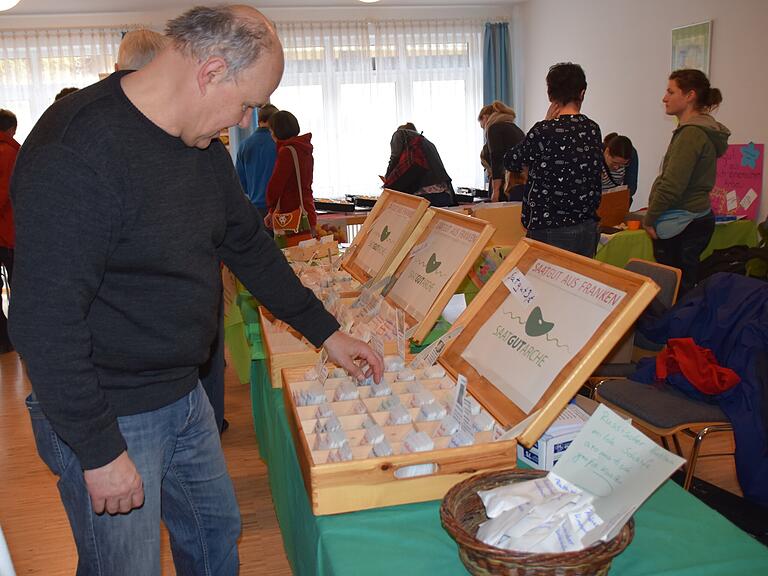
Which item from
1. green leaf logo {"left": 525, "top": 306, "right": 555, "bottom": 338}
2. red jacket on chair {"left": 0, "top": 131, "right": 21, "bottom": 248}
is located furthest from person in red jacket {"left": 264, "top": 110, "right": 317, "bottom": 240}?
green leaf logo {"left": 525, "top": 306, "right": 555, "bottom": 338}

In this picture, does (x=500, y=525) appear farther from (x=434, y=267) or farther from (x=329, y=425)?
(x=434, y=267)

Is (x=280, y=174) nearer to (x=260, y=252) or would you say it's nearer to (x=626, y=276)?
(x=260, y=252)

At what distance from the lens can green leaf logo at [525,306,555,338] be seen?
130 centimetres

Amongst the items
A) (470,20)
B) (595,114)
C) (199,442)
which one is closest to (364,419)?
(199,442)

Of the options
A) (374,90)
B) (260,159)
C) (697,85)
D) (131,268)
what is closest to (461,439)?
(131,268)

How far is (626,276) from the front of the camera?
3.87 ft

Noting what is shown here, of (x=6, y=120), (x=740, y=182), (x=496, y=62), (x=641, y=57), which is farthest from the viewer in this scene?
(x=496, y=62)

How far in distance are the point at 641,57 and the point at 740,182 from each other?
175cm

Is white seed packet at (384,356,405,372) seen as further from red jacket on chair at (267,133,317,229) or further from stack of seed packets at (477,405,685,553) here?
red jacket on chair at (267,133,317,229)

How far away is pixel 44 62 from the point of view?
790 centimetres

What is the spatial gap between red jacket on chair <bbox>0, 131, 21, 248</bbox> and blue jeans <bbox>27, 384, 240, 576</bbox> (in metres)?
3.23

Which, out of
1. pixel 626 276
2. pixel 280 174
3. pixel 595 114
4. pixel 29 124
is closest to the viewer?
pixel 626 276

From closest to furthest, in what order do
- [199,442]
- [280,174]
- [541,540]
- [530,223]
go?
[541,540]
[199,442]
[530,223]
[280,174]

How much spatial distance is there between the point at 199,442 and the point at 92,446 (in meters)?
0.36
